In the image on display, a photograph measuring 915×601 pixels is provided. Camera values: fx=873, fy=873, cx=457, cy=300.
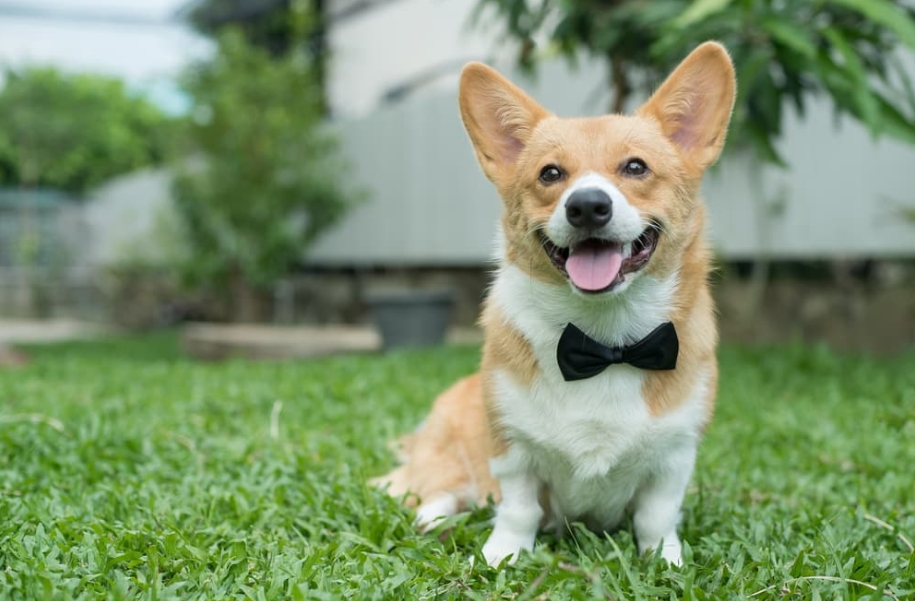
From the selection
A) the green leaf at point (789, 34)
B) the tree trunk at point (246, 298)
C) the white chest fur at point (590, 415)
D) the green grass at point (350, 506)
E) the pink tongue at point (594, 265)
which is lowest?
the tree trunk at point (246, 298)

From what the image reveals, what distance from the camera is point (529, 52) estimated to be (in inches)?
226

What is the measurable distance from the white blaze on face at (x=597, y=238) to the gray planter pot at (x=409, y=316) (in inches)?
235

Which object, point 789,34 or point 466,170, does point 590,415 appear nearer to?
point 789,34

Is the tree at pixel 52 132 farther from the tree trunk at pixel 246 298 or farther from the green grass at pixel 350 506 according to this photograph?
the green grass at pixel 350 506

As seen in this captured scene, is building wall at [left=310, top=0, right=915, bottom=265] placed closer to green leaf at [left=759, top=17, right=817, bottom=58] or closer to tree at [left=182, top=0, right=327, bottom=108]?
tree at [left=182, top=0, right=327, bottom=108]

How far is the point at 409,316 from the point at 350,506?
5543 millimetres

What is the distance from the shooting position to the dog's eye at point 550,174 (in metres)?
2.18

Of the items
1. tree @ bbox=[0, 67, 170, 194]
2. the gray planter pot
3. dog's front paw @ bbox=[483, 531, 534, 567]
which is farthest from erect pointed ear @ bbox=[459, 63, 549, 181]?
tree @ bbox=[0, 67, 170, 194]

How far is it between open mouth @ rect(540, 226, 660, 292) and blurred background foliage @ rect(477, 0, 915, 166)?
179 cm

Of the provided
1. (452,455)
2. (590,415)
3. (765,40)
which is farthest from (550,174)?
(765,40)

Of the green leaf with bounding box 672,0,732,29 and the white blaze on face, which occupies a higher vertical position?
the green leaf with bounding box 672,0,732,29

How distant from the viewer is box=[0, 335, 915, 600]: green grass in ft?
6.37

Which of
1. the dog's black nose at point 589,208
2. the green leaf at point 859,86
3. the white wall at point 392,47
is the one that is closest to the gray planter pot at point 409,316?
the white wall at point 392,47

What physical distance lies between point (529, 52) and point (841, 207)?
286cm
